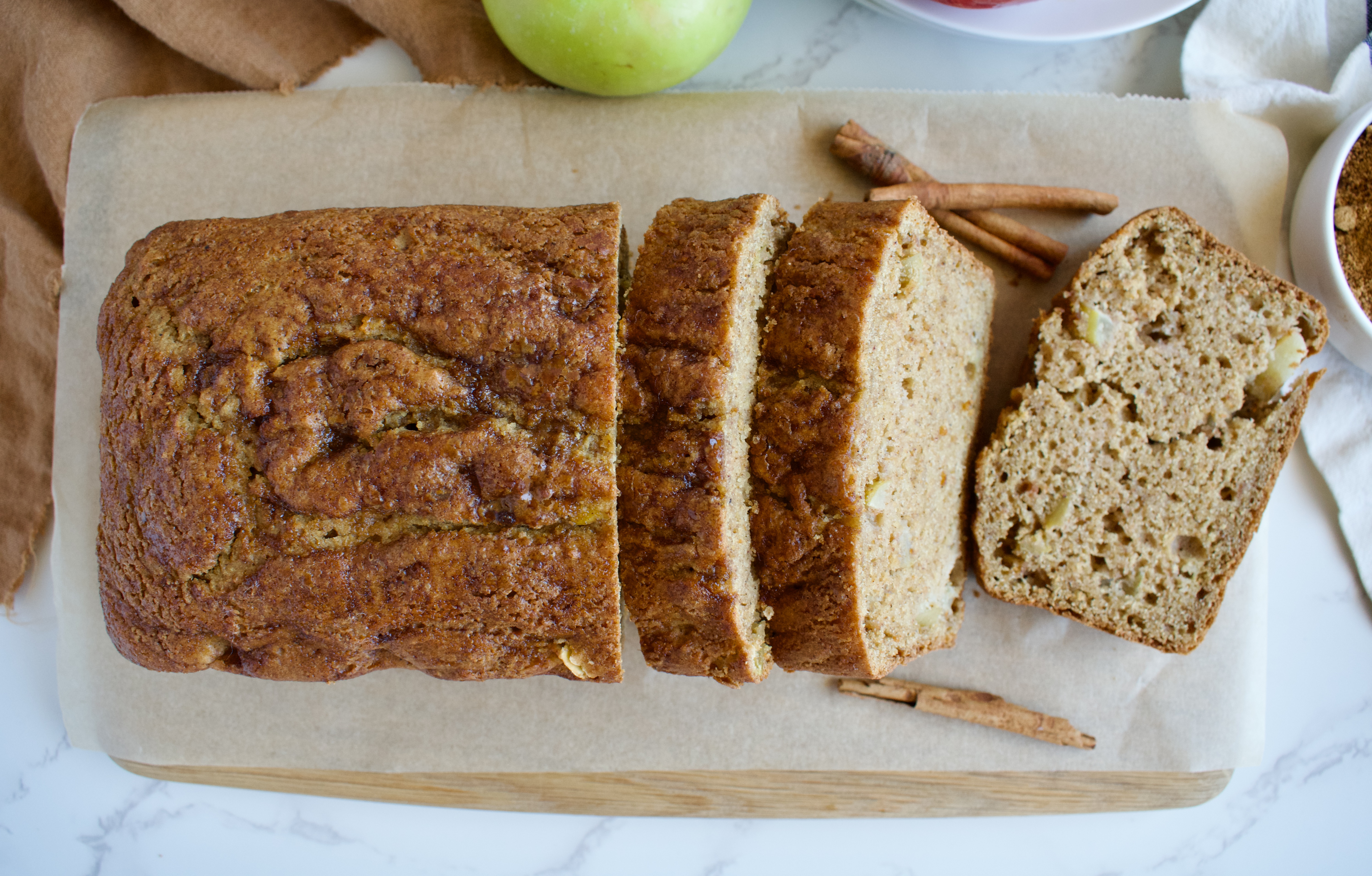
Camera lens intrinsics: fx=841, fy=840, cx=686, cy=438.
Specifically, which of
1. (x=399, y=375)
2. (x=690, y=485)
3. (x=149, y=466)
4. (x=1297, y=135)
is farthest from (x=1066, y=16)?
(x=149, y=466)

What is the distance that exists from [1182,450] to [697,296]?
65.5 inches

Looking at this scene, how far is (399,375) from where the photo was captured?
6.34 ft

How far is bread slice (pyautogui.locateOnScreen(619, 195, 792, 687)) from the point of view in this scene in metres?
1.96

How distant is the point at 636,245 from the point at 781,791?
1890 millimetres

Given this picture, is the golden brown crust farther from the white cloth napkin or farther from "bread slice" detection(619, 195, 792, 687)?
the white cloth napkin

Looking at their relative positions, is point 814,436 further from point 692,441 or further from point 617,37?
point 617,37

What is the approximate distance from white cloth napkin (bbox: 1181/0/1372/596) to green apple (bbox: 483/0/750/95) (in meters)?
1.62

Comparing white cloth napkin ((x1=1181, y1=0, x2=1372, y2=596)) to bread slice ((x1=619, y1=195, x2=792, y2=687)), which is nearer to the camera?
bread slice ((x1=619, y1=195, x2=792, y2=687))

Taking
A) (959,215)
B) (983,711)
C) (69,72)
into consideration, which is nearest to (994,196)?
(959,215)

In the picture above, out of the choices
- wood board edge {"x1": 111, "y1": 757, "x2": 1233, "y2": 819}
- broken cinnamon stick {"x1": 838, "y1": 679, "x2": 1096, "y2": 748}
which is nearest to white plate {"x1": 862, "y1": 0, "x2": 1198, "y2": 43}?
broken cinnamon stick {"x1": 838, "y1": 679, "x2": 1096, "y2": 748}

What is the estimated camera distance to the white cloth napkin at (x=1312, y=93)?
2.79 m

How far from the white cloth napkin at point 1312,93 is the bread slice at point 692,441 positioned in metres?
1.86

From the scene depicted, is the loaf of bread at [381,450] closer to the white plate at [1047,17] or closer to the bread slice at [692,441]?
the bread slice at [692,441]

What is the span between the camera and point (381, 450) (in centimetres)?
192
